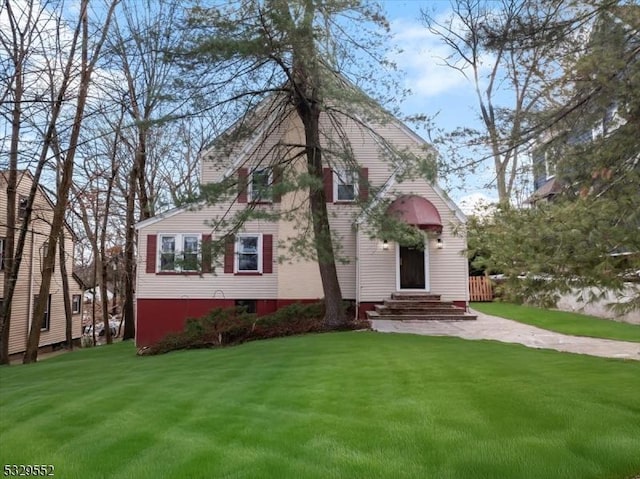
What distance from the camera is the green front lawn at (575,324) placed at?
34.9ft

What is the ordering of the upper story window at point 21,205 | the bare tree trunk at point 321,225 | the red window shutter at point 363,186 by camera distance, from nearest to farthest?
the bare tree trunk at point 321,225, the red window shutter at point 363,186, the upper story window at point 21,205

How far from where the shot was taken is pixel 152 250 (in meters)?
16.5

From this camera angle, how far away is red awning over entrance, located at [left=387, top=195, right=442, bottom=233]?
558 inches

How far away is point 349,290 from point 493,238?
1213 cm

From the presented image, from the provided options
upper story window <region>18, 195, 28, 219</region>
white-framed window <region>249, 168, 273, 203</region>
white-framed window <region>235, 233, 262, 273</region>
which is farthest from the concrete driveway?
upper story window <region>18, 195, 28, 219</region>

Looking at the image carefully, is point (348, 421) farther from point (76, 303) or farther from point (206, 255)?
point (76, 303)

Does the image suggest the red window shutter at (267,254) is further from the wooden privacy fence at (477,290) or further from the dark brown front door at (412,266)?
the wooden privacy fence at (477,290)

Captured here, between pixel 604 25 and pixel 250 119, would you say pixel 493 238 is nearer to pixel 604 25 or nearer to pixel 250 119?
pixel 604 25

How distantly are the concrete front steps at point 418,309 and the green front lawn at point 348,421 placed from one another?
257 inches

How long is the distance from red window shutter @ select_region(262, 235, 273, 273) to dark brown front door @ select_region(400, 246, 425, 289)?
4.60m

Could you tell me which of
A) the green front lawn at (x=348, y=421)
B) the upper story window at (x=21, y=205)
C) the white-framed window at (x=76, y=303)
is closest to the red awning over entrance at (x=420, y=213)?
the green front lawn at (x=348, y=421)

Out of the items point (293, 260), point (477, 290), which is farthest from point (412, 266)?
point (477, 290)

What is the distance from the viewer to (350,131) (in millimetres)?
16766

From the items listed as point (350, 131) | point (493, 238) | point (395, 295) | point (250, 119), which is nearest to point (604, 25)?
point (493, 238)
